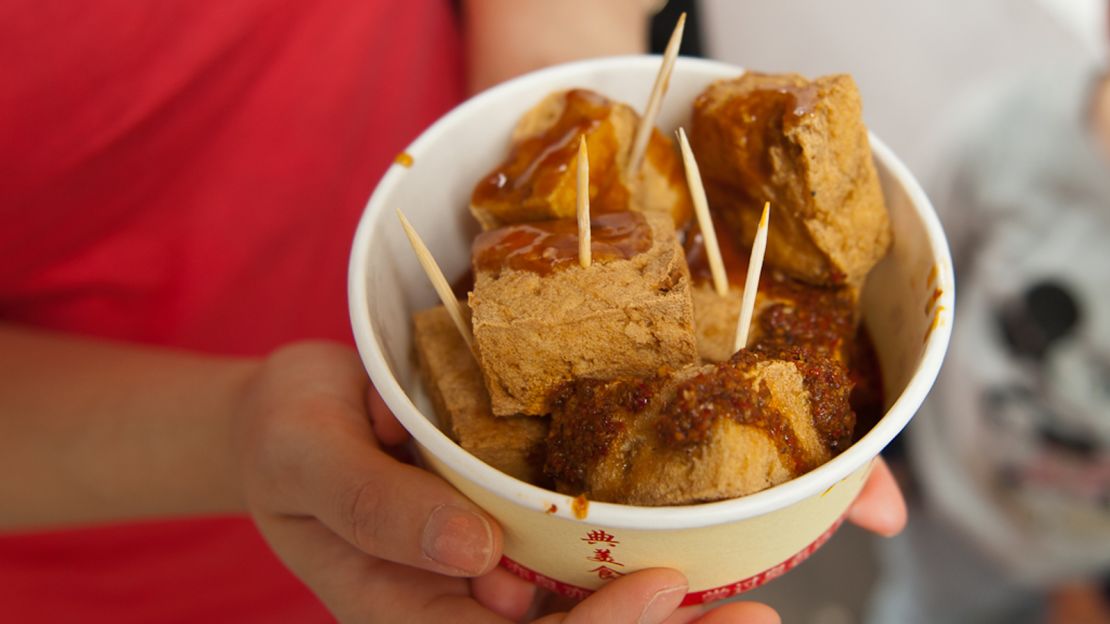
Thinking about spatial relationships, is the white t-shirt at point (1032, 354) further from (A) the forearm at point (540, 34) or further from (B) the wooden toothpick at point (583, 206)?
(B) the wooden toothpick at point (583, 206)

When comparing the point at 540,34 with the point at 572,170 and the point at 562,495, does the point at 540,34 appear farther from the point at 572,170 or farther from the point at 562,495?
the point at 562,495

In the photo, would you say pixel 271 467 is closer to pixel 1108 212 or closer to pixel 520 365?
pixel 520 365

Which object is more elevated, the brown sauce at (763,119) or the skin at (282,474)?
the brown sauce at (763,119)

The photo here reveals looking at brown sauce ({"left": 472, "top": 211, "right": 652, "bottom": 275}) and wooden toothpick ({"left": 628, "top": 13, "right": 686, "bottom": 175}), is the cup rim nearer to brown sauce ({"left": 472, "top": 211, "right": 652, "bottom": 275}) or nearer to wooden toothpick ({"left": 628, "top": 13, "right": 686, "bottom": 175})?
brown sauce ({"left": 472, "top": 211, "right": 652, "bottom": 275})

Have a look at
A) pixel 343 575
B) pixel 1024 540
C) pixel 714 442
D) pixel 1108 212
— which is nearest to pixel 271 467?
pixel 343 575

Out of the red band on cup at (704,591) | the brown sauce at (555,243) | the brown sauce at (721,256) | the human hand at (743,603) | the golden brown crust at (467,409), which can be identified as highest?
the brown sauce at (555,243)

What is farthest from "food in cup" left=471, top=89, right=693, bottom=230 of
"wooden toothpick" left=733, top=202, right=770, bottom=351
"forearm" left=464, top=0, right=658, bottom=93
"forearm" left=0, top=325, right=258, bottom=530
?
"forearm" left=0, top=325, right=258, bottom=530

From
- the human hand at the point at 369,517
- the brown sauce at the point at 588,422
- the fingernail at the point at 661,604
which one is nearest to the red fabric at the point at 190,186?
the human hand at the point at 369,517
